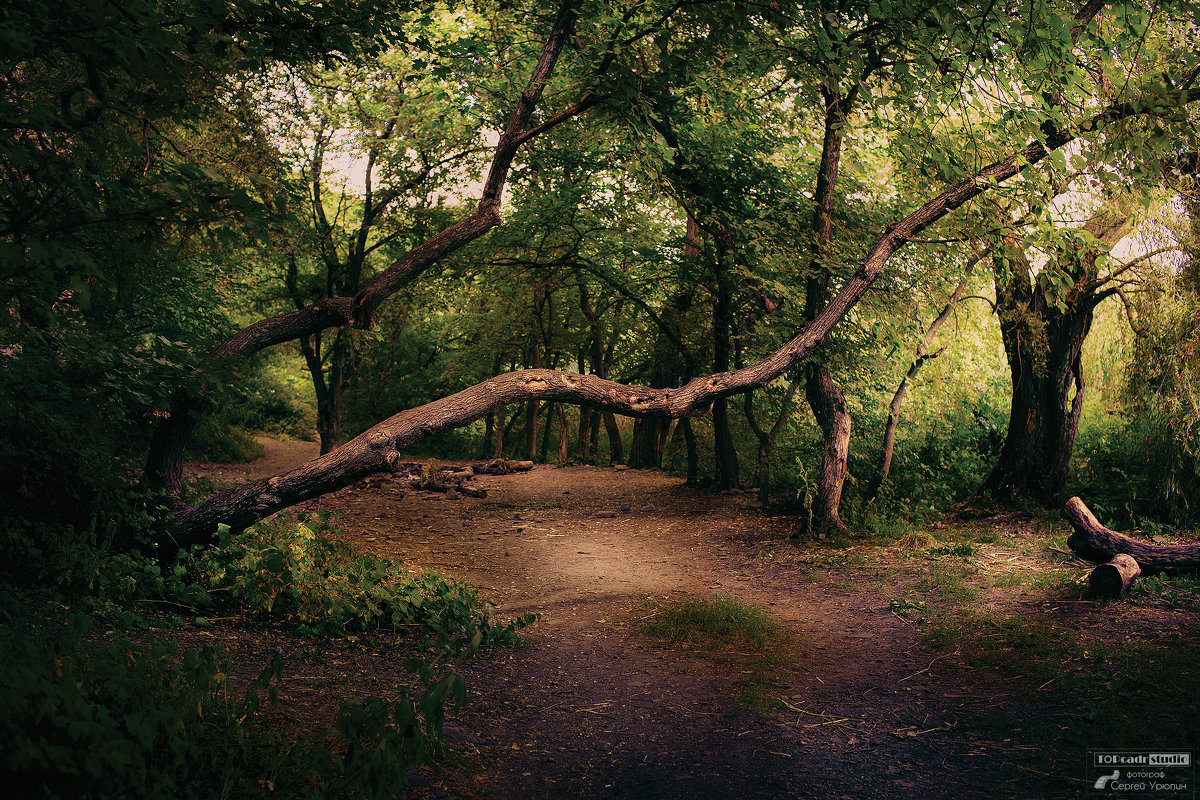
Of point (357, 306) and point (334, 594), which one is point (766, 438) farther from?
point (334, 594)

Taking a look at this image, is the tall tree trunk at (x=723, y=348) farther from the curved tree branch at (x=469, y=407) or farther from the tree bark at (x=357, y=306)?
the tree bark at (x=357, y=306)

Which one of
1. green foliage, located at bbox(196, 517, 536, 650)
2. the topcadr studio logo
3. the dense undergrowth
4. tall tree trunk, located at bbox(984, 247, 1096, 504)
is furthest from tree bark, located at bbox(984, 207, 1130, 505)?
the dense undergrowth

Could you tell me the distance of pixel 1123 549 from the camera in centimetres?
712

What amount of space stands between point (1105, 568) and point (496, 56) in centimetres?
1048

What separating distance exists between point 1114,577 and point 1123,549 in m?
0.70

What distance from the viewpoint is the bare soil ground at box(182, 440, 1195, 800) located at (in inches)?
150

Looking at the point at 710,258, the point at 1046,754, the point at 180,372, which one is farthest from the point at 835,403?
the point at 180,372

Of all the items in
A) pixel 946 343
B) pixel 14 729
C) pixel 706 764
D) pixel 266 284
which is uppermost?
pixel 266 284

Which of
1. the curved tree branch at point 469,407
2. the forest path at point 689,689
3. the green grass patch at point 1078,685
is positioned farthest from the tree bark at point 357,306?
the green grass patch at point 1078,685

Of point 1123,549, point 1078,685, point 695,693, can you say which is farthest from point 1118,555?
point 695,693

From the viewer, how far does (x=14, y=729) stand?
7.23 ft

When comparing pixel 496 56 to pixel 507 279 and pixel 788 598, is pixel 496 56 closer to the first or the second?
pixel 507 279

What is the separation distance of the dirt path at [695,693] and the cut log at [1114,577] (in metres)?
1.72

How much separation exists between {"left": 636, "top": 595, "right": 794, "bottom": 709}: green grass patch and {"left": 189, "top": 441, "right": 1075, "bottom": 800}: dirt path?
12cm
